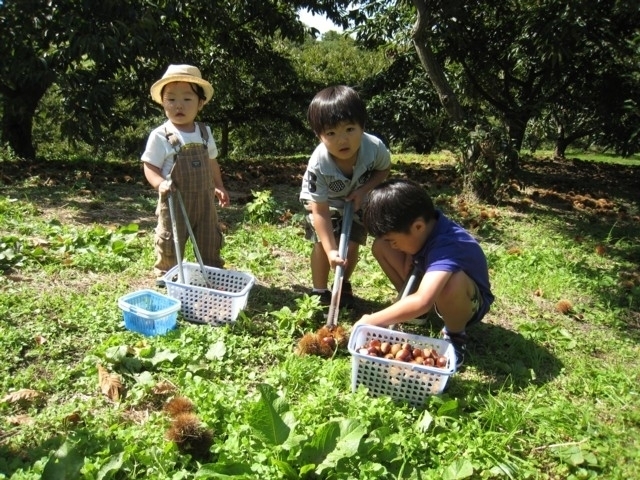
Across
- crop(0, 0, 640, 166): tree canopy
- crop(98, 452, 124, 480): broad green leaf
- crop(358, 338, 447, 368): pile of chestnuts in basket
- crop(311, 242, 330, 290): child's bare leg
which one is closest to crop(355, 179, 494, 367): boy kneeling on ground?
crop(358, 338, 447, 368): pile of chestnuts in basket

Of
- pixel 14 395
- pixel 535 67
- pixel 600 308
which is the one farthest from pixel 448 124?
pixel 14 395

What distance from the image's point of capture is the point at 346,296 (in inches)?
150

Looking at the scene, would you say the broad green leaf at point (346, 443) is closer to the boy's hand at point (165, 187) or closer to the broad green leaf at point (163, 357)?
the broad green leaf at point (163, 357)

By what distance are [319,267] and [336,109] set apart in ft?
3.62

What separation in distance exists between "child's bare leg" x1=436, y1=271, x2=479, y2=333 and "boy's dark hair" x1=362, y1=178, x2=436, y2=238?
0.36m

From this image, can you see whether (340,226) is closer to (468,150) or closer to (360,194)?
(360,194)

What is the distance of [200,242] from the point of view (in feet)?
12.5

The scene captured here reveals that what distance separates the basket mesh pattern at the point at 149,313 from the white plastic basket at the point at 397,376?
1.10m

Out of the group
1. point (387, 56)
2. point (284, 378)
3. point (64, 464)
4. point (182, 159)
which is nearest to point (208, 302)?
point (284, 378)

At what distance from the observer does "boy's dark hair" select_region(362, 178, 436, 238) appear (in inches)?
109

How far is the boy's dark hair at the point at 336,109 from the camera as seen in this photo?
3070 mm

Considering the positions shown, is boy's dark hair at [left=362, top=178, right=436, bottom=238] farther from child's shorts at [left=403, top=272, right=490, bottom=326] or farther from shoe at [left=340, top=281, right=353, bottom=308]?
shoe at [left=340, top=281, right=353, bottom=308]

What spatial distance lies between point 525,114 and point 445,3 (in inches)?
93.7

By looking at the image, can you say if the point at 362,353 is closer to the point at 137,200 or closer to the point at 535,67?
the point at 137,200
